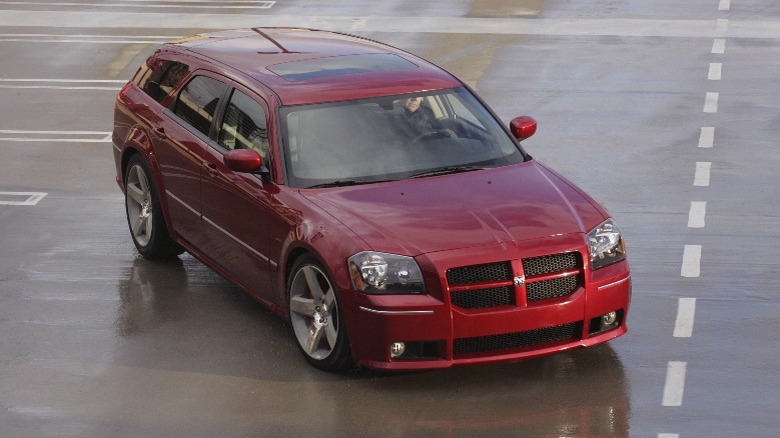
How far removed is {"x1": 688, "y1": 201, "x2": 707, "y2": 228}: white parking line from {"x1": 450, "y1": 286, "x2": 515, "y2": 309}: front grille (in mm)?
4202

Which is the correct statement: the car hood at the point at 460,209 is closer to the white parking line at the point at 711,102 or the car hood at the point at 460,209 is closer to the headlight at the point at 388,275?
the headlight at the point at 388,275

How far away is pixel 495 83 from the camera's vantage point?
60.8 feet

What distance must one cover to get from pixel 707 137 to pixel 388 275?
7895mm

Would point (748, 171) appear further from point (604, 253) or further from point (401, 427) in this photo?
point (401, 427)

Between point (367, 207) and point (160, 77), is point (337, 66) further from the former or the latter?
point (160, 77)

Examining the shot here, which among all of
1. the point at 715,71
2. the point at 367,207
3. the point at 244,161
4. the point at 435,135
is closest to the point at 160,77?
the point at 244,161

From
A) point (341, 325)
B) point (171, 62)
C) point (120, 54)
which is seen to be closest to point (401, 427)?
point (341, 325)

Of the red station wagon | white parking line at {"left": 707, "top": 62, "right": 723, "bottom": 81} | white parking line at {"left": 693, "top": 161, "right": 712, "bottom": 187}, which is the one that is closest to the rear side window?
the red station wagon

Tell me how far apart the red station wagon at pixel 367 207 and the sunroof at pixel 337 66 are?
0.02 metres

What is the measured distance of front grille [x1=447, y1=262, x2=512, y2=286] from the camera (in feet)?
26.7

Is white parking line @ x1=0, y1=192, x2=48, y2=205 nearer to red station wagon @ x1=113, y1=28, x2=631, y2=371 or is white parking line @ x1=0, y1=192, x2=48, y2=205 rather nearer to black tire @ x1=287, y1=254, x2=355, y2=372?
red station wagon @ x1=113, y1=28, x2=631, y2=371

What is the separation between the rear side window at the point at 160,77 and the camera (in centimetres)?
1109

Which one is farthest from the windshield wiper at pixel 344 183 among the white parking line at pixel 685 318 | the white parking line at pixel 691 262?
the white parking line at pixel 691 262

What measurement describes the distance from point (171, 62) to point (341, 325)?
3626 millimetres
